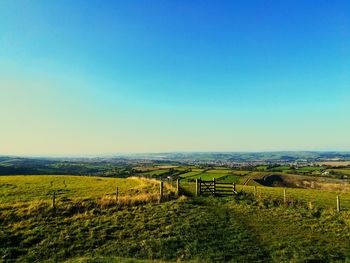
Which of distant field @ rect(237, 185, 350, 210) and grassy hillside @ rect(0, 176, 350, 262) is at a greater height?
grassy hillside @ rect(0, 176, 350, 262)

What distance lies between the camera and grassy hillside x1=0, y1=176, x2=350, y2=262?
15.0 metres

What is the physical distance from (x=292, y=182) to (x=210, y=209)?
218ft

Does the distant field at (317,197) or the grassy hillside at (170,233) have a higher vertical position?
the grassy hillside at (170,233)

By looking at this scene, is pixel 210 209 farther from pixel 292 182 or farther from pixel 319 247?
pixel 292 182

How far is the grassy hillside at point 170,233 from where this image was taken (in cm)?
1502

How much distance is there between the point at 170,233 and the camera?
18.2m

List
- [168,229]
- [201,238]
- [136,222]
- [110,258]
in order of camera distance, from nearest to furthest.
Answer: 1. [110,258]
2. [201,238]
3. [168,229]
4. [136,222]

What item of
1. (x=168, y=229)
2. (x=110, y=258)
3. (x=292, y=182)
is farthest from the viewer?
(x=292, y=182)

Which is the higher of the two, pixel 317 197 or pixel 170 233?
pixel 170 233

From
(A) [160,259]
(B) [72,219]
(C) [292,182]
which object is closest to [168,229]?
(A) [160,259]

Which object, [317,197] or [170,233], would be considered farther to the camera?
[317,197]

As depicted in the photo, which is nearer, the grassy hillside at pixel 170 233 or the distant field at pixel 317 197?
the grassy hillside at pixel 170 233

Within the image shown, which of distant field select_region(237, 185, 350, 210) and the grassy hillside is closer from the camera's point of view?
the grassy hillside

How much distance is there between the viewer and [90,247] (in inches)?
638
